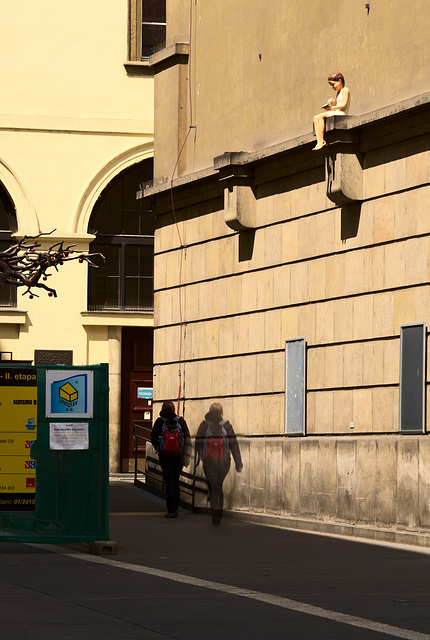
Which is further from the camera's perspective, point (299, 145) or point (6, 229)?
point (6, 229)

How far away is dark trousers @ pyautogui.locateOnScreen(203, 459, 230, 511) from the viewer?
860 inches

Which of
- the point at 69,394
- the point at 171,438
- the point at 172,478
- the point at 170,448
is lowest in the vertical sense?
the point at 172,478

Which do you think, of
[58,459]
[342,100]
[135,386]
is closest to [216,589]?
[58,459]

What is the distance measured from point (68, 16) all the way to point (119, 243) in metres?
5.43

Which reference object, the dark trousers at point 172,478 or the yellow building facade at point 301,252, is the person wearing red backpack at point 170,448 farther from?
the yellow building facade at point 301,252

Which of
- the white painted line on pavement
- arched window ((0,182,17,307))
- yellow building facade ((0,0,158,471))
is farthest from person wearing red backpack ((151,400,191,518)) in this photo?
arched window ((0,182,17,307))

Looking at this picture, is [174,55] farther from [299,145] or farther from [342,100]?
[342,100]

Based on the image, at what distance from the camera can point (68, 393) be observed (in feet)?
54.2

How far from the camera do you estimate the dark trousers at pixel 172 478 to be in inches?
898

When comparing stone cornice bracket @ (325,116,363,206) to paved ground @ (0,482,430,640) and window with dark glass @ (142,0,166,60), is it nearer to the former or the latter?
paved ground @ (0,482,430,640)

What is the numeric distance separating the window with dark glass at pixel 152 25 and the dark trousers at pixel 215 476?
50.8ft

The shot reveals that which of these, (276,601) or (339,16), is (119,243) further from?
(276,601)

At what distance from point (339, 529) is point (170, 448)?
4.16 m

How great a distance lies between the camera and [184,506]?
24891mm
